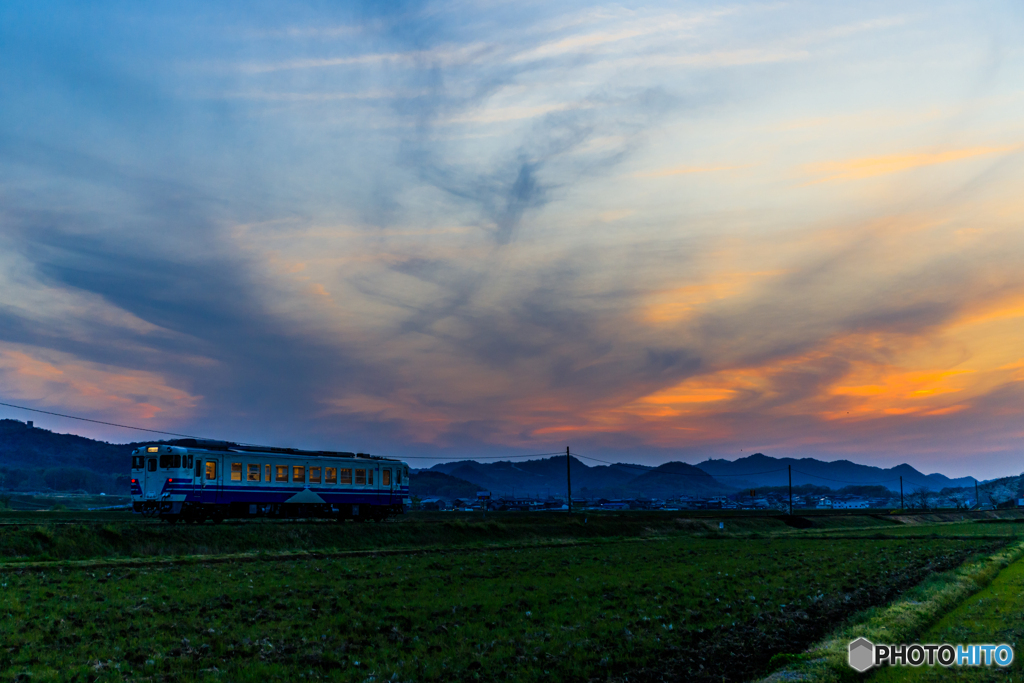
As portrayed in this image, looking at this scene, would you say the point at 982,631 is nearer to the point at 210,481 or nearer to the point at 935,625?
the point at 935,625

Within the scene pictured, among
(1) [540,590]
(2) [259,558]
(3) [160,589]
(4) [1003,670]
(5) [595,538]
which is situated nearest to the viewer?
(4) [1003,670]

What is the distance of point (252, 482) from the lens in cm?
5244

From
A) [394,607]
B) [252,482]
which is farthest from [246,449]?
[394,607]

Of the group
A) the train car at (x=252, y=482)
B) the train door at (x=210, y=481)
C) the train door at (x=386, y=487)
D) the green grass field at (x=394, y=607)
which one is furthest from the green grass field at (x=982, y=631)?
the train door at (x=386, y=487)

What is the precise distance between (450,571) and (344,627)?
560 inches

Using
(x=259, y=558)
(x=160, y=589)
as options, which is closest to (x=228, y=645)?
(x=160, y=589)

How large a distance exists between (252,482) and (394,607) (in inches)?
1359

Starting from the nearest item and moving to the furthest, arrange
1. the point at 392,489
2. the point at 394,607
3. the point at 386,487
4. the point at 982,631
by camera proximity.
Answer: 1. the point at 982,631
2. the point at 394,607
3. the point at 386,487
4. the point at 392,489

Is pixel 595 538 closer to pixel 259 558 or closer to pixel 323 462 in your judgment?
pixel 323 462

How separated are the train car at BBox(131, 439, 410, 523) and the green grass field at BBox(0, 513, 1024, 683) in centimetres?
593

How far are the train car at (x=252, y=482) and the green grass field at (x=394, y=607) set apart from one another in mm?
5933

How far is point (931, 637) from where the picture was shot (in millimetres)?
18281

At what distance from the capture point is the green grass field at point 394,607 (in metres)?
15.6

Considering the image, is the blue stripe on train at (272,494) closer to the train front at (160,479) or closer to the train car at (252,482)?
the train car at (252,482)
